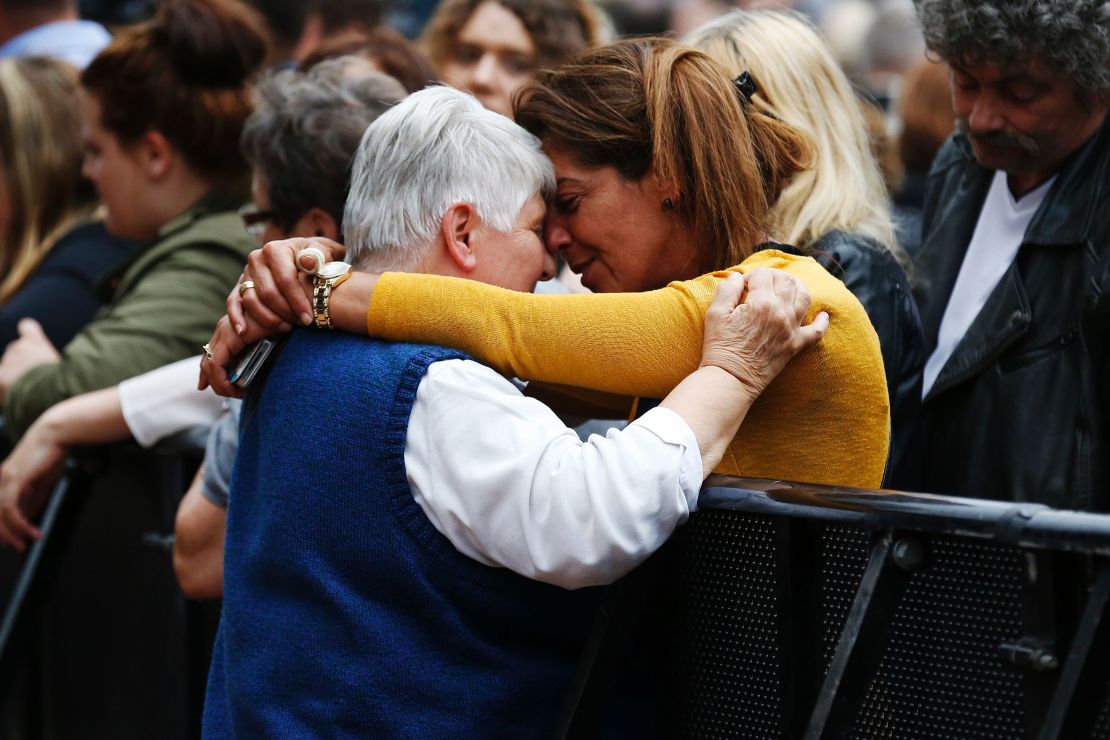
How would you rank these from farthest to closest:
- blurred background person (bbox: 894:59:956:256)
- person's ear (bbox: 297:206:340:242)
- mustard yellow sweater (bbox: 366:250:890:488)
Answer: blurred background person (bbox: 894:59:956:256) → person's ear (bbox: 297:206:340:242) → mustard yellow sweater (bbox: 366:250:890:488)

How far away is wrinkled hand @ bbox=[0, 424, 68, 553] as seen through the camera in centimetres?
341

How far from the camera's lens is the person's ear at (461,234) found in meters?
2.25

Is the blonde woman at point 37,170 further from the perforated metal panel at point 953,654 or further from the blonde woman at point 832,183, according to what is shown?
the perforated metal panel at point 953,654

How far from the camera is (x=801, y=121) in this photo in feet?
10.2

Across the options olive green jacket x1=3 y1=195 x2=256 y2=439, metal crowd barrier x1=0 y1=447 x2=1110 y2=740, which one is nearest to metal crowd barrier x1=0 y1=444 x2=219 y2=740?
olive green jacket x1=3 y1=195 x2=256 y2=439

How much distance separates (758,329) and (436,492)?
517mm

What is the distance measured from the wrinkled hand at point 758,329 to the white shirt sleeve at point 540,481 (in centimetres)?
13

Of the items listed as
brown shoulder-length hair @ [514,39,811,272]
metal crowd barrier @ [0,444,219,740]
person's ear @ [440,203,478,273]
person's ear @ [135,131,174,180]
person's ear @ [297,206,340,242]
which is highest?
brown shoulder-length hair @ [514,39,811,272]

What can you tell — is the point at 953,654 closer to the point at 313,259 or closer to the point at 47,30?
the point at 313,259

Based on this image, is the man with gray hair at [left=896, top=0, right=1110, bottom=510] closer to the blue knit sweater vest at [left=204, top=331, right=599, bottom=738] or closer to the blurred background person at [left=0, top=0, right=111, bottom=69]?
the blue knit sweater vest at [left=204, top=331, right=599, bottom=738]

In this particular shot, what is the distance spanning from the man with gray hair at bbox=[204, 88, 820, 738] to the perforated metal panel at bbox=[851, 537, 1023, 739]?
1.15 feet

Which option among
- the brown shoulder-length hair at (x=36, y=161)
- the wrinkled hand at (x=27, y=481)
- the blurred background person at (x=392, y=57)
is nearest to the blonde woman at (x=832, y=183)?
the blurred background person at (x=392, y=57)

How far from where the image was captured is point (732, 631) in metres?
2.08

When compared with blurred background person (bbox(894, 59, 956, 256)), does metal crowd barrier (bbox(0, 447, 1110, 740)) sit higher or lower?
higher
